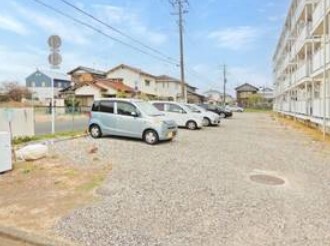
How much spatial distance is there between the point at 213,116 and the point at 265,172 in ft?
46.3

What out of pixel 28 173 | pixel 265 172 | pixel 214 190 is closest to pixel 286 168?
pixel 265 172

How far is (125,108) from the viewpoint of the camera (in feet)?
41.8

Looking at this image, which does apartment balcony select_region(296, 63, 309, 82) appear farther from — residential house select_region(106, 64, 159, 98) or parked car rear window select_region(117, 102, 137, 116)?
residential house select_region(106, 64, 159, 98)

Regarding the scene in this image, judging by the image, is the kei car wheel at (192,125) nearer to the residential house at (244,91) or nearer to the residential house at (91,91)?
the residential house at (91,91)

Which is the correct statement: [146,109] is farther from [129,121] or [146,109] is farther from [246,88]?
[246,88]

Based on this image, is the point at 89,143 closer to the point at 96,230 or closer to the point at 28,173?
the point at 28,173

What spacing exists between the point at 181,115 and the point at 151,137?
719cm

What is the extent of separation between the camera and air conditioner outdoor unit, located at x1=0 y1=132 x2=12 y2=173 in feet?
24.6

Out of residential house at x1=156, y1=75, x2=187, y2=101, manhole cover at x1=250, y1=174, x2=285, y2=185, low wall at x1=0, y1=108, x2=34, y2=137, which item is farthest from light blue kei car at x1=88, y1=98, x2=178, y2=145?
Result: residential house at x1=156, y1=75, x2=187, y2=101

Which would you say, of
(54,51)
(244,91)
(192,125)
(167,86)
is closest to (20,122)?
(54,51)

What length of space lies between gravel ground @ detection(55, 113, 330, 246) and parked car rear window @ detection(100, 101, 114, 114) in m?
3.80

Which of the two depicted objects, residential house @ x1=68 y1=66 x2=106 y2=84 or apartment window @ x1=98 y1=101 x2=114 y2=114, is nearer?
apartment window @ x1=98 y1=101 x2=114 y2=114

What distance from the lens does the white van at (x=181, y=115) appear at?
1880 cm

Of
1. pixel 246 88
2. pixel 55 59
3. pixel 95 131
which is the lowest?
pixel 95 131
